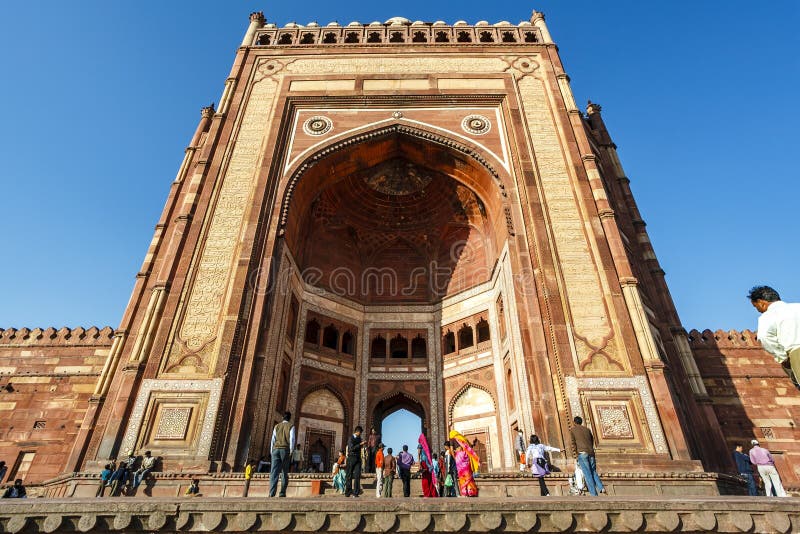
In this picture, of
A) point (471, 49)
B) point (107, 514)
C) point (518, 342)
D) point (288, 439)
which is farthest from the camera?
point (471, 49)

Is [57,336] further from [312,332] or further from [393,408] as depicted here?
[393,408]

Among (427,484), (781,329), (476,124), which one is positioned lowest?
(427,484)

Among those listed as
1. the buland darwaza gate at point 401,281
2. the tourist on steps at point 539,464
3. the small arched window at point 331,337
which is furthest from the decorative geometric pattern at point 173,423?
the tourist on steps at point 539,464

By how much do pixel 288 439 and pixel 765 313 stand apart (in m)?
5.74

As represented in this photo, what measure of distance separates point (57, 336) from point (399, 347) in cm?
1062

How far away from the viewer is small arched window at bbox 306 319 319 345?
14.8 metres

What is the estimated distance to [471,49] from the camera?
56.8ft

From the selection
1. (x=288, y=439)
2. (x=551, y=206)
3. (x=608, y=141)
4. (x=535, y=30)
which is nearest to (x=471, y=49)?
(x=535, y=30)

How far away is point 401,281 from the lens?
1748cm

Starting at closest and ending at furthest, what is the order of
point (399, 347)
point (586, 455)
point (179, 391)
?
point (586, 455) < point (179, 391) < point (399, 347)

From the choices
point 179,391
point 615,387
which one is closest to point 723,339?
point 615,387

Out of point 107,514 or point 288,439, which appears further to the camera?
point 288,439

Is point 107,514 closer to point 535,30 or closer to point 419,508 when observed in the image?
point 419,508

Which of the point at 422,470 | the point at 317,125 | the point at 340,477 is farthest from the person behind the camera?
the point at 317,125
